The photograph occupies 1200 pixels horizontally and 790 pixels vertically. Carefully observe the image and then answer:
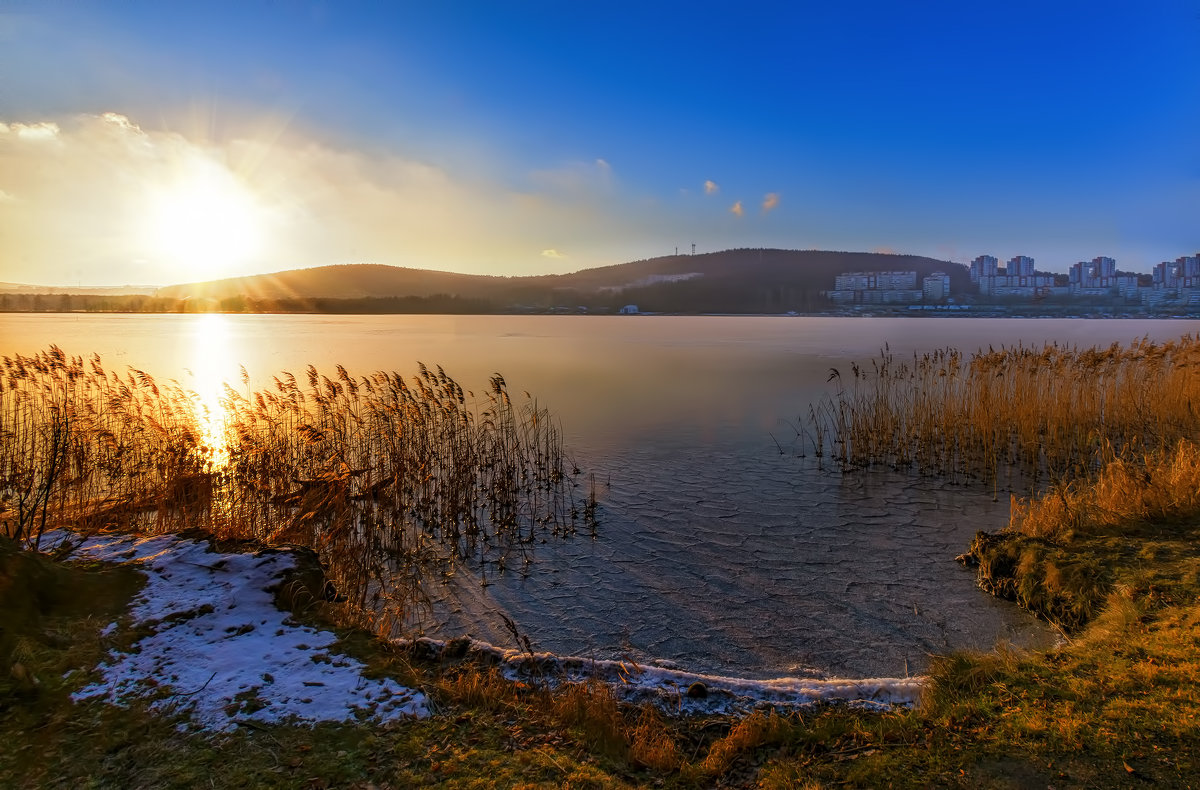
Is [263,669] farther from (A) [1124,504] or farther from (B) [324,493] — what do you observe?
(A) [1124,504]

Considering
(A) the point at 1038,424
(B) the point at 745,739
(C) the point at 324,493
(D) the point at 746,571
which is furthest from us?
(A) the point at 1038,424

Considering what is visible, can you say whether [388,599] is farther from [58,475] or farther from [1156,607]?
[1156,607]

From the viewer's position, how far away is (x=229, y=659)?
154 inches

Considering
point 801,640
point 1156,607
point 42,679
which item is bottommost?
point 801,640

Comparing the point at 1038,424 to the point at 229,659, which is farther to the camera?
the point at 1038,424

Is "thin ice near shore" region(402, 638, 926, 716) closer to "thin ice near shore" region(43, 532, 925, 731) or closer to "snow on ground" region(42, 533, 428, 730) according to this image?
"thin ice near shore" region(43, 532, 925, 731)

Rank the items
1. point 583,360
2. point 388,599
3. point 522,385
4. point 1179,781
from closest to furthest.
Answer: point 1179,781, point 388,599, point 522,385, point 583,360

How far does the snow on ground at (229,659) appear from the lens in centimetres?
347

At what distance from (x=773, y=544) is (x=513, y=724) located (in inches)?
230

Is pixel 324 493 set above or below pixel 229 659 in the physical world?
→ below

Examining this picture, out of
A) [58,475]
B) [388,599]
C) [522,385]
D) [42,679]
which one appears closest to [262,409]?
[58,475]

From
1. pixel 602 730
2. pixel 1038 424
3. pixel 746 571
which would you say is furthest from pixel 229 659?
pixel 1038 424

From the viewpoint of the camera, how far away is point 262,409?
11.8 metres

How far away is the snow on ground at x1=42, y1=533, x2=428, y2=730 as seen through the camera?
3475mm
